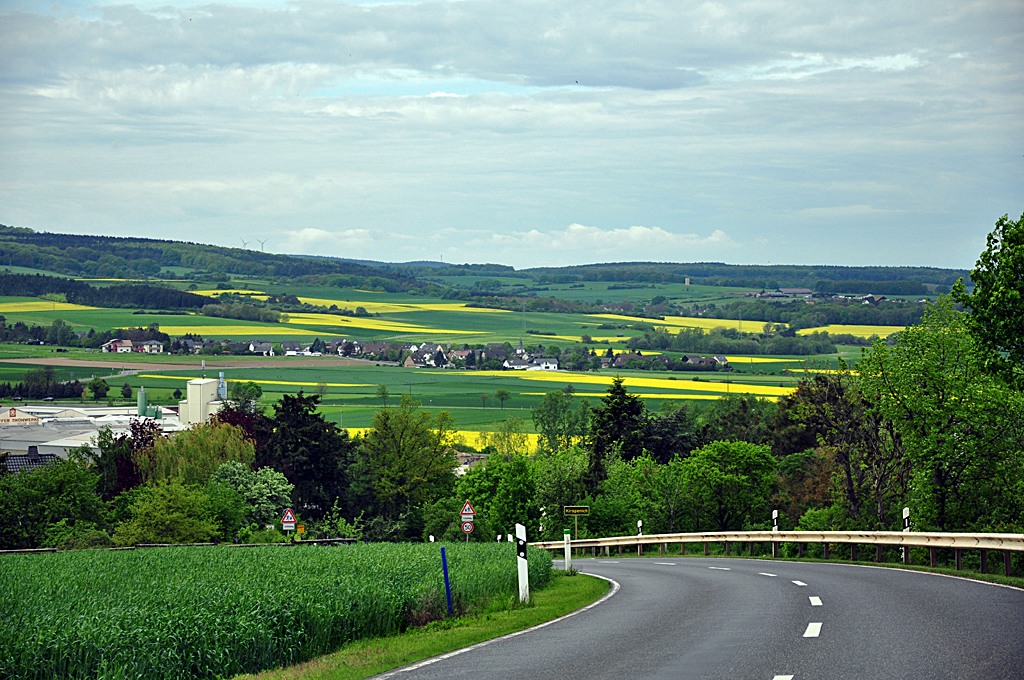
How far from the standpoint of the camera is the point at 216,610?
14.7m

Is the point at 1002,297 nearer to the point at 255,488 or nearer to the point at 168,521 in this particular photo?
the point at 168,521

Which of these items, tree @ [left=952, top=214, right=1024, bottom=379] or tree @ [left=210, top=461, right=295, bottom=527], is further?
tree @ [left=210, top=461, right=295, bottom=527]

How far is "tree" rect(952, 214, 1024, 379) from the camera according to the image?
2595 cm

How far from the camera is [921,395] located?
140ft

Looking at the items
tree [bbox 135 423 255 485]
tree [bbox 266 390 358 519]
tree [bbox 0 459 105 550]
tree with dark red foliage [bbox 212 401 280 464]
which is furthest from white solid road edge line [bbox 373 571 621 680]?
tree with dark red foliage [bbox 212 401 280 464]

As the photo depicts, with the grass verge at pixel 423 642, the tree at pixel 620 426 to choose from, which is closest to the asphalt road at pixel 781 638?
the grass verge at pixel 423 642

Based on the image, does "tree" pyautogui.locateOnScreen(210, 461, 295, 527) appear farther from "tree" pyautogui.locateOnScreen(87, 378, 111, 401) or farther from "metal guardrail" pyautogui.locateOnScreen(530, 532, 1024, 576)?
"tree" pyautogui.locateOnScreen(87, 378, 111, 401)

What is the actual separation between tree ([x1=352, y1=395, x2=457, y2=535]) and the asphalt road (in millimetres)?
81877

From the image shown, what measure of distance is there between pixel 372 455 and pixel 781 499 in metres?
41.5

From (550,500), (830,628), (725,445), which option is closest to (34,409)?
(550,500)

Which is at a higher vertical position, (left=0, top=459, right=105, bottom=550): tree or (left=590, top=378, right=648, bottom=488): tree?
(left=590, top=378, right=648, bottom=488): tree

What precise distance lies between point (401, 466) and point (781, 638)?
89098 millimetres

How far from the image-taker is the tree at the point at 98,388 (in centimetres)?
A: 15212

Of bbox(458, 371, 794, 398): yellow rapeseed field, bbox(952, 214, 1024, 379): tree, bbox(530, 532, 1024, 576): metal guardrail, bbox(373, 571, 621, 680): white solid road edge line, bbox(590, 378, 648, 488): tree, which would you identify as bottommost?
bbox(458, 371, 794, 398): yellow rapeseed field
